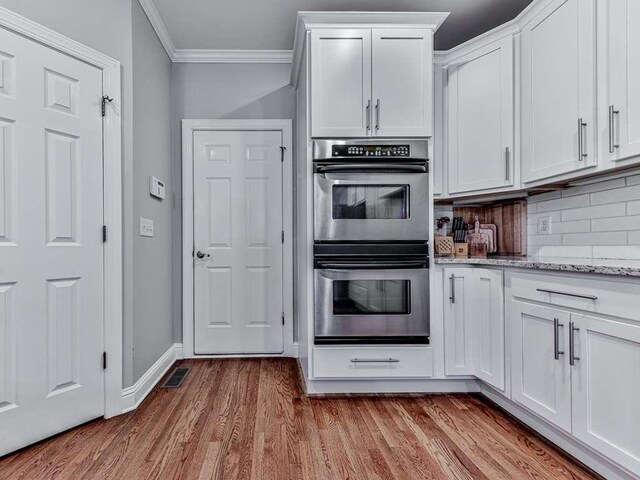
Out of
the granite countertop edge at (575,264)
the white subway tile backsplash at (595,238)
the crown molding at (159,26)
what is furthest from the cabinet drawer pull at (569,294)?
the crown molding at (159,26)

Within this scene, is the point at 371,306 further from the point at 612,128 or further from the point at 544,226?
the point at 612,128

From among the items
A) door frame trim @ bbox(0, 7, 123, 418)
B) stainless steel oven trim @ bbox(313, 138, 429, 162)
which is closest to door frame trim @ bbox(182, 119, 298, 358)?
stainless steel oven trim @ bbox(313, 138, 429, 162)

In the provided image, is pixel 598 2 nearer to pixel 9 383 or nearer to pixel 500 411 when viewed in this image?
pixel 500 411

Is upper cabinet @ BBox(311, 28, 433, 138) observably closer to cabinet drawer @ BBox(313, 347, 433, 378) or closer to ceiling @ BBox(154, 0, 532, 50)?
ceiling @ BBox(154, 0, 532, 50)

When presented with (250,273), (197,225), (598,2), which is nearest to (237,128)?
(197,225)

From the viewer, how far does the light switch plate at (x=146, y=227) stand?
2592 mm

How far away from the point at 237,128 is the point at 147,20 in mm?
991

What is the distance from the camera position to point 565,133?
6.82 ft

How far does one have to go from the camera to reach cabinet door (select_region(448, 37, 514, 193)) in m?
2.48

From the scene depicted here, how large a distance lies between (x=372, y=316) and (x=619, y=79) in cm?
172

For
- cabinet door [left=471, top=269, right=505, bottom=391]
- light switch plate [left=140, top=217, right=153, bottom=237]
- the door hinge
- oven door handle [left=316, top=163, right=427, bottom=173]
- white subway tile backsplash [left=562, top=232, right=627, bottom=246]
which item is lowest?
cabinet door [left=471, top=269, right=505, bottom=391]

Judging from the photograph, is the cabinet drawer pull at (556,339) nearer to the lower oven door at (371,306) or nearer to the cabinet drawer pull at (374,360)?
the lower oven door at (371,306)

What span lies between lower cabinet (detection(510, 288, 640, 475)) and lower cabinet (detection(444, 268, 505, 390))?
0.55 feet

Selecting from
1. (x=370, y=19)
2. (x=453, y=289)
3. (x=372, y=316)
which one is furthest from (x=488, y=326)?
(x=370, y=19)
